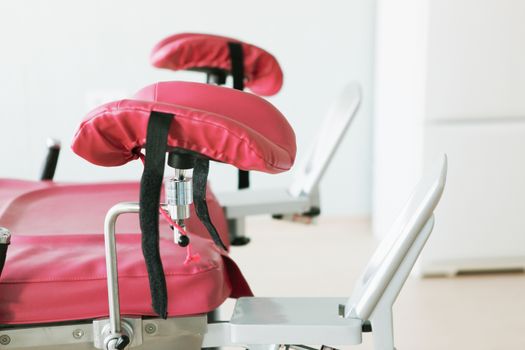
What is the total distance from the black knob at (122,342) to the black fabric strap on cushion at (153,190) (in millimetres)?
90

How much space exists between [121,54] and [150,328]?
183 cm

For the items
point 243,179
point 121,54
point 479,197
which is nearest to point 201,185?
point 243,179

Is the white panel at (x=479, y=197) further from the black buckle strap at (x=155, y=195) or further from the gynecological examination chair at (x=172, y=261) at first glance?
the black buckle strap at (x=155, y=195)

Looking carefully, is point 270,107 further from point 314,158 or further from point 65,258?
point 314,158

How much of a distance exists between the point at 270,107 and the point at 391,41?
1673mm

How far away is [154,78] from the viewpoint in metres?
2.77

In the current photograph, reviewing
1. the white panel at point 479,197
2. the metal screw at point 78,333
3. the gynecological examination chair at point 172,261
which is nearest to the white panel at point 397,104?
the white panel at point 479,197

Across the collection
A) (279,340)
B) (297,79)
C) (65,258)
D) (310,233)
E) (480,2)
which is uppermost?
(480,2)

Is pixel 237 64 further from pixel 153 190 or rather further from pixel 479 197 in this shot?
pixel 479 197

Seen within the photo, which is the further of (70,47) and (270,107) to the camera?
(70,47)

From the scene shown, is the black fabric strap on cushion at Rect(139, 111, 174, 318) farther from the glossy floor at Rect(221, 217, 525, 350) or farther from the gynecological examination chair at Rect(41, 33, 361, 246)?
the glossy floor at Rect(221, 217, 525, 350)

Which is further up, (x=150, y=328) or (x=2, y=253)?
(x=2, y=253)

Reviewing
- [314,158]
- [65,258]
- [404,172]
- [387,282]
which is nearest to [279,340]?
[387,282]

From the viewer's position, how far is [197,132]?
912 millimetres
